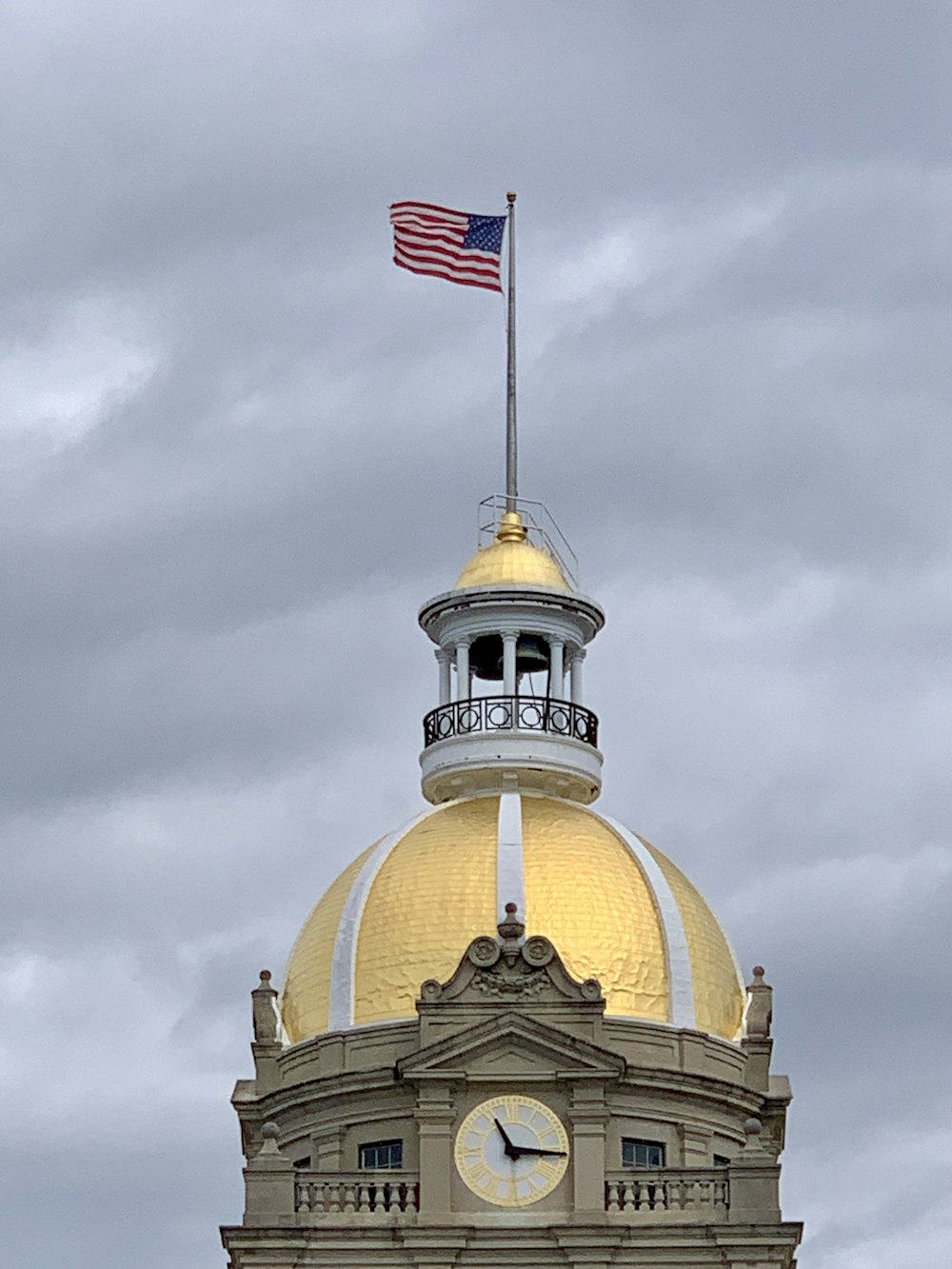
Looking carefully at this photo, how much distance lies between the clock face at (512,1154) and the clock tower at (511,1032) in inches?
1.7

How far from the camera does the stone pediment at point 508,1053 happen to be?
101 m

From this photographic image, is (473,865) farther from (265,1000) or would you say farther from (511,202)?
(511,202)

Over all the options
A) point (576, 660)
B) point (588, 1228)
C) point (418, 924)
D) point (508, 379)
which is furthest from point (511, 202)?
point (588, 1228)

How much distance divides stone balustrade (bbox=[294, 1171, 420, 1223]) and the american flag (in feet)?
74.5

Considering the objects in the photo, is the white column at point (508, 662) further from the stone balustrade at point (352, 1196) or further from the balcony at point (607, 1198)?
the stone balustrade at point (352, 1196)

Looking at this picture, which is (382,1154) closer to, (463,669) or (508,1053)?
(508,1053)

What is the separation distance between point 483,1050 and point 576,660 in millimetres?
13157

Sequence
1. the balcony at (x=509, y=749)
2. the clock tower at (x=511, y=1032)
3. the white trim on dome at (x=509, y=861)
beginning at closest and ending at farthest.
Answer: the clock tower at (x=511, y=1032)
the white trim on dome at (x=509, y=861)
the balcony at (x=509, y=749)

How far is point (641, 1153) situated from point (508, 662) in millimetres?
12668

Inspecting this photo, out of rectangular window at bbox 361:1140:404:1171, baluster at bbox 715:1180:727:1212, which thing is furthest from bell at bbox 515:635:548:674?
baluster at bbox 715:1180:727:1212

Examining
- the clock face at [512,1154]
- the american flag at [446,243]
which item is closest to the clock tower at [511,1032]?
the clock face at [512,1154]

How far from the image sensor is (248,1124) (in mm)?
105062

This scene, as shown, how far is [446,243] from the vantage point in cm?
11306

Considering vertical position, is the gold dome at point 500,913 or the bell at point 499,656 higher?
the bell at point 499,656
